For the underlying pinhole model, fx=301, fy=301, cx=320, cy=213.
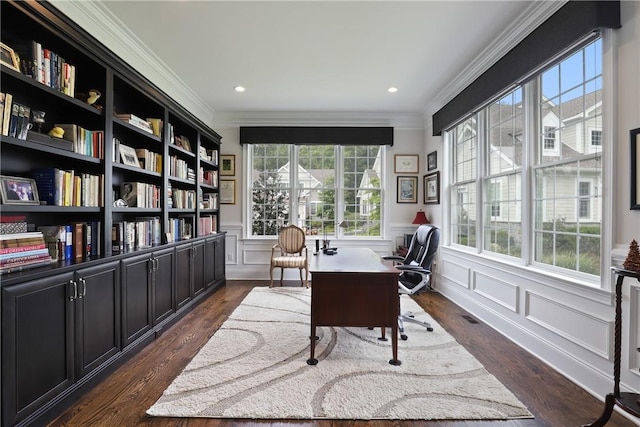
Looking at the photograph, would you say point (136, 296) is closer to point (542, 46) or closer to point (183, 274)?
point (183, 274)

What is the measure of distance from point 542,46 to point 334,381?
9.64ft

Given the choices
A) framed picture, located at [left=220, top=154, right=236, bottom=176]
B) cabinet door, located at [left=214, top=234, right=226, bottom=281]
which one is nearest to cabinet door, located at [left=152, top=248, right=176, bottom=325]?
cabinet door, located at [left=214, top=234, right=226, bottom=281]

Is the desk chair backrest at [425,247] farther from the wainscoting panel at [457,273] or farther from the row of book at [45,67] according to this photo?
the row of book at [45,67]

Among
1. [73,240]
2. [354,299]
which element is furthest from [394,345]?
[73,240]

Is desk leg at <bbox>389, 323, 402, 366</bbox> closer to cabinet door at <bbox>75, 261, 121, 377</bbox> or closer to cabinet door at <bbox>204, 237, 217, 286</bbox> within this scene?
cabinet door at <bbox>75, 261, 121, 377</bbox>

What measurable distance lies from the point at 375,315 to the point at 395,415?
679 mm

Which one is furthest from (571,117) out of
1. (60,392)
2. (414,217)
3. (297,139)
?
(60,392)

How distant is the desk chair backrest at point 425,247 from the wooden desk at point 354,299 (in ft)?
2.68

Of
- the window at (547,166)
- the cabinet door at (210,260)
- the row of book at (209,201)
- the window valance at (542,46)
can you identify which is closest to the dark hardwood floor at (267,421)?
the window at (547,166)

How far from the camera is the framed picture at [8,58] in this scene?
1605mm

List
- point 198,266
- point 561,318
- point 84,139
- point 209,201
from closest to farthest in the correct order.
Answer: point 84,139 → point 561,318 → point 198,266 → point 209,201

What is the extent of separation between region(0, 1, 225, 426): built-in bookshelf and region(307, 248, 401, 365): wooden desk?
149cm

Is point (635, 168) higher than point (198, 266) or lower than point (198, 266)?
higher

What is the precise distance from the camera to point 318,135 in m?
5.04
